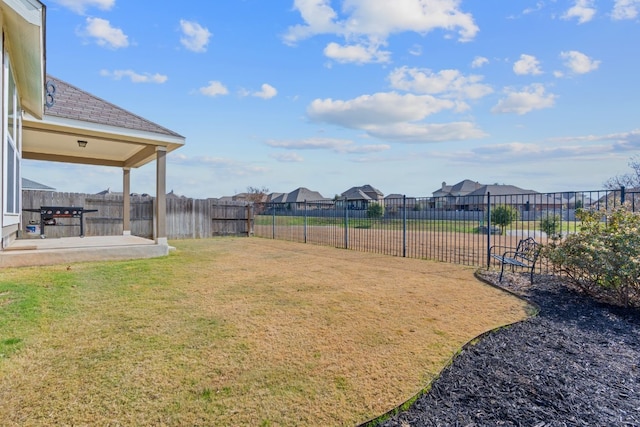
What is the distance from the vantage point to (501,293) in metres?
5.20

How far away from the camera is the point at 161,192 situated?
8.24m

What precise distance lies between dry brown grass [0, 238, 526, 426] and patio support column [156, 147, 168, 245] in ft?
8.54

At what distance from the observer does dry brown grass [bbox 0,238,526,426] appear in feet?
6.91

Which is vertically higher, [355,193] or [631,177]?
[355,193]

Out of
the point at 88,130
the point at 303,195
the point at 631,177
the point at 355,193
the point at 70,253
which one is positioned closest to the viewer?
the point at 70,253

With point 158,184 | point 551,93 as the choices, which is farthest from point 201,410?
point 551,93

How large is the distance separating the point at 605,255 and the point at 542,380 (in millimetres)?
2961

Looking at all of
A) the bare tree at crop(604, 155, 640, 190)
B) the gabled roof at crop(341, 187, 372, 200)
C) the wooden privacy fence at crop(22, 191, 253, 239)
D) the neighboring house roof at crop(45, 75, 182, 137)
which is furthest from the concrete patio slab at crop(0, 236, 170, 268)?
the gabled roof at crop(341, 187, 372, 200)

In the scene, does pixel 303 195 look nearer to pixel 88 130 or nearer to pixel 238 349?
pixel 88 130

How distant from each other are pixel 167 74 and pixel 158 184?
14.5ft

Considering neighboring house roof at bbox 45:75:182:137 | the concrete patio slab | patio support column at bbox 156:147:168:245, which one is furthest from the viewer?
patio support column at bbox 156:147:168:245

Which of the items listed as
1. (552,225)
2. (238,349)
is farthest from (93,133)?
(552,225)

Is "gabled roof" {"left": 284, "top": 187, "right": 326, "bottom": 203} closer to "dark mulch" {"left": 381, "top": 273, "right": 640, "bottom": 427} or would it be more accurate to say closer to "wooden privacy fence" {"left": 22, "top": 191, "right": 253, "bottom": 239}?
"wooden privacy fence" {"left": 22, "top": 191, "right": 253, "bottom": 239}

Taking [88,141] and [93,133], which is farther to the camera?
[88,141]
